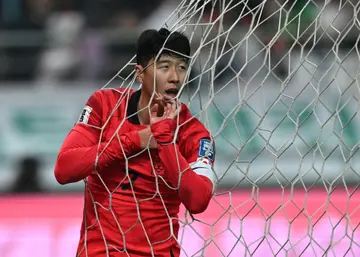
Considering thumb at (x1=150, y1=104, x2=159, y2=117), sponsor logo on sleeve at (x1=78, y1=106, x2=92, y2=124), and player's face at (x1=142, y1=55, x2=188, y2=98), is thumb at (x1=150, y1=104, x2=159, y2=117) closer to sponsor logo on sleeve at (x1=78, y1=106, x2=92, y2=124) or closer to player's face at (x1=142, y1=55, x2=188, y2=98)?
player's face at (x1=142, y1=55, x2=188, y2=98)

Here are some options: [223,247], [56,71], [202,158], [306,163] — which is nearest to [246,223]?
[223,247]

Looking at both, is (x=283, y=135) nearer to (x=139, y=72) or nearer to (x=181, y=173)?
(x=139, y=72)

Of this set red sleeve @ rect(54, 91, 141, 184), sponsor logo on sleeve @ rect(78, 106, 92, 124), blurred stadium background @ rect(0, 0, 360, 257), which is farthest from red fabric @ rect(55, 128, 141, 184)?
blurred stadium background @ rect(0, 0, 360, 257)

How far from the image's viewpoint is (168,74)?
249cm

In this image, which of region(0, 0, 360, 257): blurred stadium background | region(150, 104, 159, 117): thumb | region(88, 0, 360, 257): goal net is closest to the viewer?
region(150, 104, 159, 117): thumb

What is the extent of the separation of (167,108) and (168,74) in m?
0.10

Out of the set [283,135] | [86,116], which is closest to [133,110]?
[86,116]

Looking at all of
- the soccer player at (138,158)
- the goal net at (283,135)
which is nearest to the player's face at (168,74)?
the soccer player at (138,158)

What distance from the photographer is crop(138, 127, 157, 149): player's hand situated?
7.95 ft

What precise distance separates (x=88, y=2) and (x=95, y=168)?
4.76 metres

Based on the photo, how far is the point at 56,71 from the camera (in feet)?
22.5

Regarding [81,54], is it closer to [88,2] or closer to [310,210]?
[88,2]

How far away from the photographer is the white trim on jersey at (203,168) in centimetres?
247

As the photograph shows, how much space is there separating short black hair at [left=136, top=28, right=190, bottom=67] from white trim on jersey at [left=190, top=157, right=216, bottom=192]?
30cm
